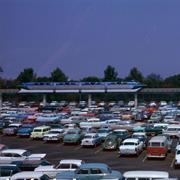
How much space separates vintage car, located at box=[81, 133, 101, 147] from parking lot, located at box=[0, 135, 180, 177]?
47 cm

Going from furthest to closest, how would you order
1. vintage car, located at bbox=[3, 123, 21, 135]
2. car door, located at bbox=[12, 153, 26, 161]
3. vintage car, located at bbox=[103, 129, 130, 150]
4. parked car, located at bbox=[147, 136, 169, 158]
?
vintage car, located at bbox=[3, 123, 21, 135] < vintage car, located at bbox=[103, 129, 130, 150] < parked car, located at bbox=[147, 136, 169, 158] < car door, located at bbox=[12, 153, 26, 161]

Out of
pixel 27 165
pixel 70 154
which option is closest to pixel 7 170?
pixel 27 165

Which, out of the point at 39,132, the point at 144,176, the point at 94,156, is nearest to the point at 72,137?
the point at 39,132

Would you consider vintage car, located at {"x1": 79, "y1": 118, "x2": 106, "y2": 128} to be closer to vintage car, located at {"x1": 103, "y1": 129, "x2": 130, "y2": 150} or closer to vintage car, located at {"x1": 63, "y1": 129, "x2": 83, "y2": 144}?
vintage car, located at {"x1": 63, "y1": 129, "x2": 83, "y2": 144}

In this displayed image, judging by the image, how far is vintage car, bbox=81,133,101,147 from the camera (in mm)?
42562

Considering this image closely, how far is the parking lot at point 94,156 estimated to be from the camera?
32.4 metres

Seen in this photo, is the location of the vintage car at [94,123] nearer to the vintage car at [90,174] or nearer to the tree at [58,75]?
the vintage car at [90,174]

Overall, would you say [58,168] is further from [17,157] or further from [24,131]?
[24,131]

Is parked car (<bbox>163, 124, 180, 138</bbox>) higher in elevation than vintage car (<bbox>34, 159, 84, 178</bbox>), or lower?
higher

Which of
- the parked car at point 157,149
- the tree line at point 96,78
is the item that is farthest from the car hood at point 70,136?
the tree line at point 96,78

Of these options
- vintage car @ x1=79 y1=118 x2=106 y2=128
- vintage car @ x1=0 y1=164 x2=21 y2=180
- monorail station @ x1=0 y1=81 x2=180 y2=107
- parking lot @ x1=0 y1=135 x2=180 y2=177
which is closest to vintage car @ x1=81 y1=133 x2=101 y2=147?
parking lot @ x1=0 y1=135 x2=180 y2=177

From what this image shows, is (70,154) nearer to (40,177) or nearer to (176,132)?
(176,132)

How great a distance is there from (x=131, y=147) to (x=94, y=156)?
110 inches

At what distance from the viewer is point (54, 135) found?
1831 inches
